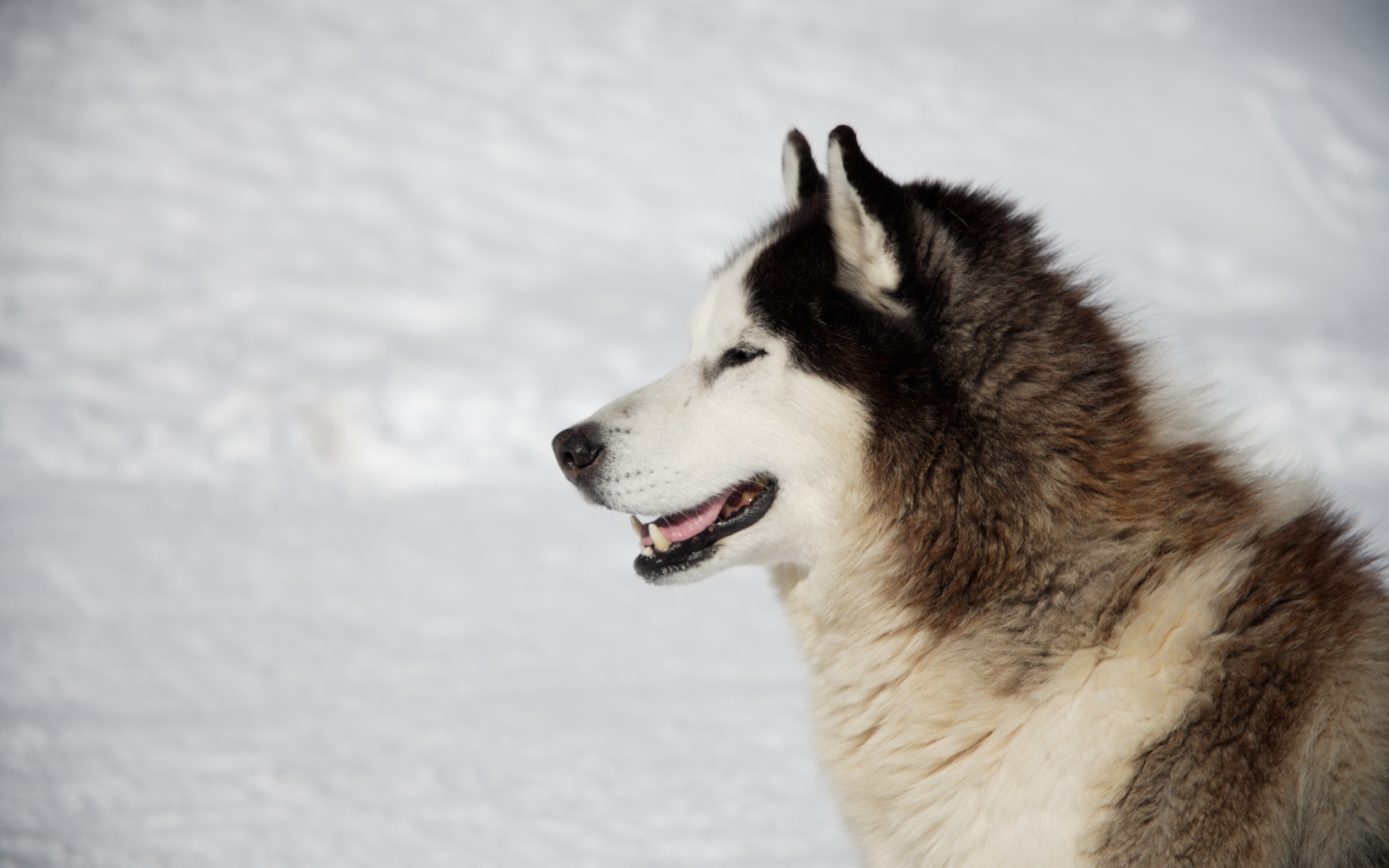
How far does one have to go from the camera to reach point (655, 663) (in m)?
4.28

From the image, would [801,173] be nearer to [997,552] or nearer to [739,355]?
[739,355]

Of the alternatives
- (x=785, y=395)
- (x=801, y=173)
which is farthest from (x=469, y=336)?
(x=785, y=395)

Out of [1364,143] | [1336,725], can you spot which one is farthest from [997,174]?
[1336,725]

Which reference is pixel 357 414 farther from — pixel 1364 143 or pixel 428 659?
pixel 1364 143

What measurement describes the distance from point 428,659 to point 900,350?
3.11 m

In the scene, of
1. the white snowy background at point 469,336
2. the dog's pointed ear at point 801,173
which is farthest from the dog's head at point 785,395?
the white snowy background at point 469,336

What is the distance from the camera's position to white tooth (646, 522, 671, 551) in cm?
226

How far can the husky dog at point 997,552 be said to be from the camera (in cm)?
155

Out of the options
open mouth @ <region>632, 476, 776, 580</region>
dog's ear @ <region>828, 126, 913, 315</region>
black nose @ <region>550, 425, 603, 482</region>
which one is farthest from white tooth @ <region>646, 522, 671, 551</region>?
dog's ear @ <region>828, 126, 913, 315</region>

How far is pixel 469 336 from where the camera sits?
8.14m

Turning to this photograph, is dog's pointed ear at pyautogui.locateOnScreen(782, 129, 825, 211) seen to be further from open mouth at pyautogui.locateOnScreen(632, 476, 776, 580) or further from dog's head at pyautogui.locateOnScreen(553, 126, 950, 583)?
open mouth at pyautogui.locateOnScreen(632, 476, 776, 580)

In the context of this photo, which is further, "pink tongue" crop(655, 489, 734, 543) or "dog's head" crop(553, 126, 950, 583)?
"pink tongue" crop(655, 489, 734, 543)

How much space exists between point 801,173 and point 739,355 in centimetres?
69

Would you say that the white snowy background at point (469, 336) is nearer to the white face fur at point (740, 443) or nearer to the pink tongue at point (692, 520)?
the white face fur at point (740, 443)
